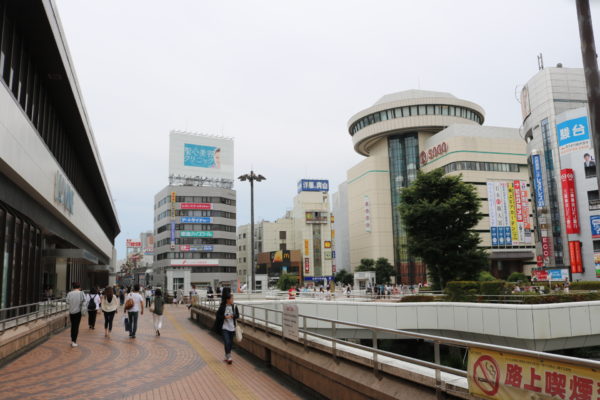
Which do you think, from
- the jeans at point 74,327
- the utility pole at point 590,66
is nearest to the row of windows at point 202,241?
the jeans at point 74,327

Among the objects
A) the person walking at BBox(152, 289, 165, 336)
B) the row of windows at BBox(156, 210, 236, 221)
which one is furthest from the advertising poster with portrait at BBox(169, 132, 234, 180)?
the person walking at BBox(152, 289, 165, 336)

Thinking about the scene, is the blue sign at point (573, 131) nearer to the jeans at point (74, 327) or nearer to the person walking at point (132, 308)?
the person walking at point (132, 308)

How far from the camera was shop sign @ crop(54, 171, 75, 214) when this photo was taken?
18.6 m

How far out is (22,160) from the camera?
13250 millimetres

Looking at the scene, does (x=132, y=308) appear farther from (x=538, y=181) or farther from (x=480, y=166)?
(x=480, y=166)

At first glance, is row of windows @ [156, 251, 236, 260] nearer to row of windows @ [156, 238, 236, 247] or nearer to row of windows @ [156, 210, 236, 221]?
row of windows @ [156, 238, 236, 247]

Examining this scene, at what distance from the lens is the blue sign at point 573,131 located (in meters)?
52.9

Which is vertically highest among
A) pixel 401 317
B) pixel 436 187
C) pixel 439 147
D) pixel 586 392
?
pixel 439 147

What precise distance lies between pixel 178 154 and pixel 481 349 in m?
82.6

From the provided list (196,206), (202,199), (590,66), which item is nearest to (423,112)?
(202,199)

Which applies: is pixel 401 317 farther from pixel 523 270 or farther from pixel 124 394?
pixel 523 270

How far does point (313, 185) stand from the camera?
11475cm

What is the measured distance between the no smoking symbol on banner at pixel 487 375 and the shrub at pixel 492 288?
2368cm


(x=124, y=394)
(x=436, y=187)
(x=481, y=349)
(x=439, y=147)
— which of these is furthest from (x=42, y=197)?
(x=439, y=147)
